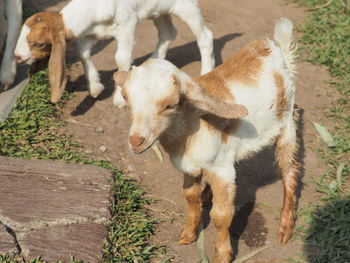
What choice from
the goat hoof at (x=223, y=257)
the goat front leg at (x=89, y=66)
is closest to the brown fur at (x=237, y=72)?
the goat hoof at (x=223, y=257)

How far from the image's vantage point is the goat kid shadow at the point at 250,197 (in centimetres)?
466

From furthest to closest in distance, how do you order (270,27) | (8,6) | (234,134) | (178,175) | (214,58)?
(270,27)
(214,58)
(8,6)
(178,175)
(234,134)

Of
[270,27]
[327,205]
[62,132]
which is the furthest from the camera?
[270,27]

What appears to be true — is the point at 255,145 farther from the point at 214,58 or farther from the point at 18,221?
the point at 214,58

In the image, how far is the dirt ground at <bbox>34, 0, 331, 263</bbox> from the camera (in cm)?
464

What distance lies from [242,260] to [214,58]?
3523 mm

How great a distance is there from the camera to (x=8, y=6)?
20.7 ft

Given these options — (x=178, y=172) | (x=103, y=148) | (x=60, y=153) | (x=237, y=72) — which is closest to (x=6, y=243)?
(x=60, y=153)

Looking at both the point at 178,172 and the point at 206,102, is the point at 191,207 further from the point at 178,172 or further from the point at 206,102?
the point at 206,102

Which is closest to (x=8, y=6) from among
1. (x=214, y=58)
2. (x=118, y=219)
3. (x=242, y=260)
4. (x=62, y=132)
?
(x=62, y=132)

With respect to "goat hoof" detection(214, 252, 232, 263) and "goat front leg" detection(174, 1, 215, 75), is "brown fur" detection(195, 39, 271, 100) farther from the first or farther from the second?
"goat front leg" detection(174, 1, 215, 75)

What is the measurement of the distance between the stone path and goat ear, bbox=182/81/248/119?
133 cm

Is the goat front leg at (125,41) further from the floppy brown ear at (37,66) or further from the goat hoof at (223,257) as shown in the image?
the goat hoof at (223,257)

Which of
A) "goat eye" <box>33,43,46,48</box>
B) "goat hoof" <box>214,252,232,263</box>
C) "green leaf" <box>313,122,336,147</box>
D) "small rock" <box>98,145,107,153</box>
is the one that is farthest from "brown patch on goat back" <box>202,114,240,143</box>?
"goat eye" <box>33,43,46,48</box>
